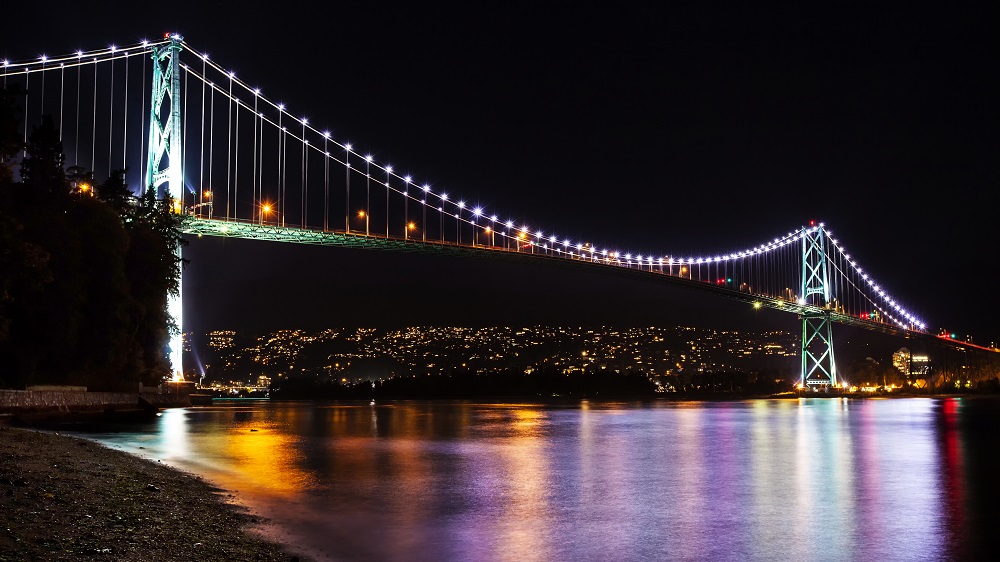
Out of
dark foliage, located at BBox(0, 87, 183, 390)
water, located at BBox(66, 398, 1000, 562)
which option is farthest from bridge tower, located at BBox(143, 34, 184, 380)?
water, located at BBox(66, 398, 1000, 562)

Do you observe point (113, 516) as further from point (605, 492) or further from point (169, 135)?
point (169, 135)

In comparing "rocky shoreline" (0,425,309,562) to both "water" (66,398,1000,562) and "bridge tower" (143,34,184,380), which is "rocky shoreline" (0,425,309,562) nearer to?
"water" (66,398,1000,562)

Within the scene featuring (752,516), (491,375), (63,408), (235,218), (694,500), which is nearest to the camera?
(752,516)

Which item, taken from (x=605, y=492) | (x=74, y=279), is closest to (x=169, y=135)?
(x=74, y=279)

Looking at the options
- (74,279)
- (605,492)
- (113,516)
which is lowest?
(605,492)

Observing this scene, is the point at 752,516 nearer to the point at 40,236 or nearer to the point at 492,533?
the point at 492,533

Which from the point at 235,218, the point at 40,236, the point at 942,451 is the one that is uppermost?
the point at 235,218

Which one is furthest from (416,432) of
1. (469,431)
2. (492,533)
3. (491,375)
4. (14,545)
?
(491,375)

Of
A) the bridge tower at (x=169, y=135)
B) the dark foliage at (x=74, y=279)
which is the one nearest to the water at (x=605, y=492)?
the dark foliage at (x=74, y=279)

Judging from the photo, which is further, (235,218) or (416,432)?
(235,218)
